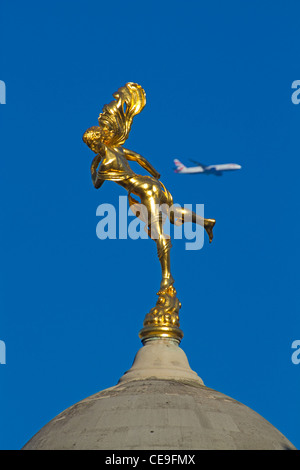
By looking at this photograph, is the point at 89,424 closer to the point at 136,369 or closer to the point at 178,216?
the point at 136,369

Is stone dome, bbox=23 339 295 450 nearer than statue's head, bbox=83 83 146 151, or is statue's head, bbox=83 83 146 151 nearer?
stone dome, bbox=23 339 295 450

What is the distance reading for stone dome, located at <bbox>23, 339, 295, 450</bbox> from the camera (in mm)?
23891

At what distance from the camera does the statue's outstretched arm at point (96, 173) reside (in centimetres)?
3000

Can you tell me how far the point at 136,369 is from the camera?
27.1 meters

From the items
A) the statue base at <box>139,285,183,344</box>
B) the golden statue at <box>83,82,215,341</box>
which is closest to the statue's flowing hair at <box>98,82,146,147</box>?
the golden statue at <box>83,82,215,341</box>

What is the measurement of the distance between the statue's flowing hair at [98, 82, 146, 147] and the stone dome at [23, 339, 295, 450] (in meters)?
6.08

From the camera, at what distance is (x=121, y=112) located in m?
30.4

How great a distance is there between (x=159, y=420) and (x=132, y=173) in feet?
24.7

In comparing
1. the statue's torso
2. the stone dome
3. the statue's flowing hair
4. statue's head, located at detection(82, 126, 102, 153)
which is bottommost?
the stone dome

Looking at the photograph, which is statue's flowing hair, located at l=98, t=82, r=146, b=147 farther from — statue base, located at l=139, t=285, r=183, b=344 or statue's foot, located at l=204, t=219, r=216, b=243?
statue base, located at l=139, t=285, r=183, b=344

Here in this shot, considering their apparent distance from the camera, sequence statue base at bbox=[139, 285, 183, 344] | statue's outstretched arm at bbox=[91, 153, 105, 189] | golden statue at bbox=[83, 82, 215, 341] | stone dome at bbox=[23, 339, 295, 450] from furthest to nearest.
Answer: statue's outstretched arm at bbox=[91, 153, 105, 189] < golden statue at bbox=[83, 82, 215, 341] < statue base at bbox=[139, 285, 183, 344] < stone dome at bbox=[23, 339, 295, 450]
